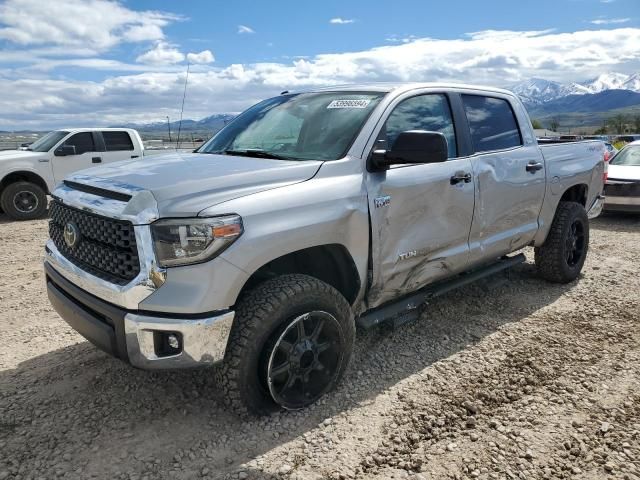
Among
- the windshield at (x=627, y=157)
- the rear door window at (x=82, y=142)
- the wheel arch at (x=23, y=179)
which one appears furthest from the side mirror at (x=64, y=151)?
the windshield at (x=627, y=157)

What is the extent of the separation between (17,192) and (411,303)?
29.5ft

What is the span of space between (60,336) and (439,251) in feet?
9.82

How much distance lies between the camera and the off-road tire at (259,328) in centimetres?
257

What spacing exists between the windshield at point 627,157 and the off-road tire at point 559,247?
639cm

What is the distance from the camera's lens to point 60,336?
4.09 metres

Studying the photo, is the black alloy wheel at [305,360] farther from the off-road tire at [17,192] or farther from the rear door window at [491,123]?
the off-road tire at [17,192]

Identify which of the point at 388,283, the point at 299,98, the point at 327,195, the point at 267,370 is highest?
the point at 299,98

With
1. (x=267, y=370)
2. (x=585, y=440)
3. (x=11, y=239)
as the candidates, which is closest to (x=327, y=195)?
(x=267, y=370)

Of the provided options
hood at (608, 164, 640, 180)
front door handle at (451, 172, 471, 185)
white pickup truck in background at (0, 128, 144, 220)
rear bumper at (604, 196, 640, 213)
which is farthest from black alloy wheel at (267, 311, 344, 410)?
white pickup truck in background at (0, 128, 144, 220)

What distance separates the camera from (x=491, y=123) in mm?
4164

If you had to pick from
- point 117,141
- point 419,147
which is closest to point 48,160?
point 117,141

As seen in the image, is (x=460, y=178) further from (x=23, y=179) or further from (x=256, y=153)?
(x=23, y=179)

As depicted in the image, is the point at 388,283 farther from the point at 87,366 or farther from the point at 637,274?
the point at 637,274

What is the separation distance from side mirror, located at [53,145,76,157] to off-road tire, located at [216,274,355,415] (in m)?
9.23
